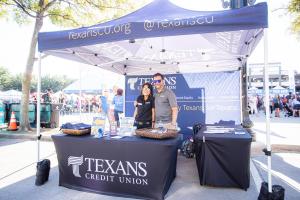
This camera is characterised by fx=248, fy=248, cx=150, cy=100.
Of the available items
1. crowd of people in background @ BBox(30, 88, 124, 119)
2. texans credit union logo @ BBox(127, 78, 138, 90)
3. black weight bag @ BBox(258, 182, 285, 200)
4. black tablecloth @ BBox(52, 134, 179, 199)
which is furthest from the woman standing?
→ crowd of people in background @ BBox(30, 88, 124, 119)

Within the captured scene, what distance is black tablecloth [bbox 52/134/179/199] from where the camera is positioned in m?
3.39

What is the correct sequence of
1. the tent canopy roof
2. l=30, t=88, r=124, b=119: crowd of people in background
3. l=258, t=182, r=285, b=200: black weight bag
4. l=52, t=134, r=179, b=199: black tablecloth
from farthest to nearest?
l=30, t=88, r=124, b=119: crowd of people in background → l=52, t=134, r=179, b=199: black tablecloth → the tent canopy roof → l=258, t=182, r=285, b=200: black weight bag

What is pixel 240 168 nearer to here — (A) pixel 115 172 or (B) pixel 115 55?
(A) pixel 115 172

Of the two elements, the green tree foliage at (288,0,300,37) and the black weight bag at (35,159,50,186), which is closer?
the black weight bag at (35,159,50,186)

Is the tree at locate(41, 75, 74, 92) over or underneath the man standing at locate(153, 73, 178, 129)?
over

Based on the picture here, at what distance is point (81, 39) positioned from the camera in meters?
3.80

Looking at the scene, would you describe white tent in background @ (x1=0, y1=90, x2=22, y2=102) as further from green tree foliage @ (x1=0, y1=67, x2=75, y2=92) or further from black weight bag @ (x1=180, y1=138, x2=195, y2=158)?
green tree foliage @ (x1=0, y1=67, x2=75, y2=92)

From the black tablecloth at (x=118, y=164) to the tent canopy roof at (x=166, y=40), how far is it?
1475mm

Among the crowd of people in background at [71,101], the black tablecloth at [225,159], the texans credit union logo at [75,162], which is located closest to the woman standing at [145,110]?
the black tablecloth at [225,159]

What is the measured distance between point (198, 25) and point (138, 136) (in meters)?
1.78

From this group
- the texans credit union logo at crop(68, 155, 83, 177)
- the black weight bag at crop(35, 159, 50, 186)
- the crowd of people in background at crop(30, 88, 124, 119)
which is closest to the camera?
the texans credit union logo at crop(68, 155, 83, 177)

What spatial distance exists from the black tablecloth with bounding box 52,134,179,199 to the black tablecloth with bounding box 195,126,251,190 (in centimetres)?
55

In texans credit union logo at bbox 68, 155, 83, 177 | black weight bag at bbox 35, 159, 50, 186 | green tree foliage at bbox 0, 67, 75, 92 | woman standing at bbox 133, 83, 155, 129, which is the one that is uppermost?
green tree foliage at bbox 0, 67, 75, 92

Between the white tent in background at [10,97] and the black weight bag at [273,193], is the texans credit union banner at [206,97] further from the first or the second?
the white tent in background at [10,97]
